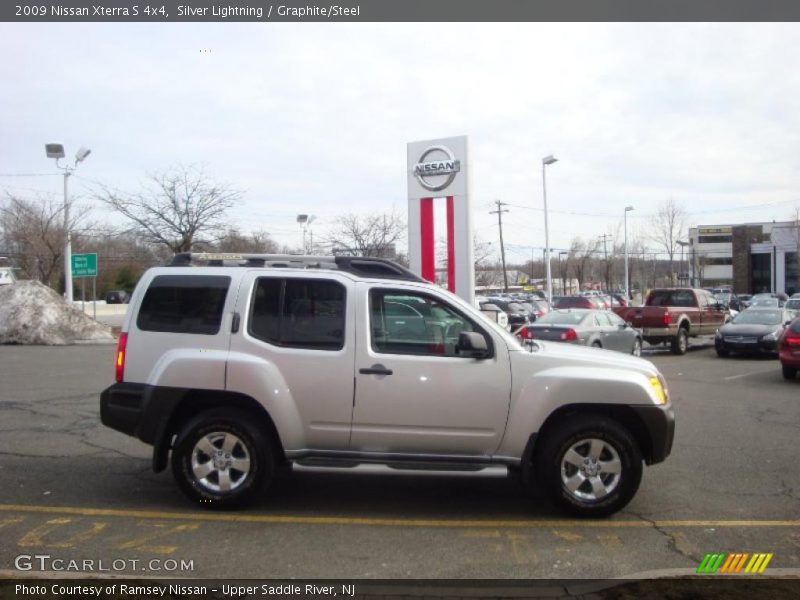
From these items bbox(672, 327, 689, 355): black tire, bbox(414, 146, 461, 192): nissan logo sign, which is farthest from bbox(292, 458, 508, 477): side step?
bbox(672, 327, 689, 355): black tire

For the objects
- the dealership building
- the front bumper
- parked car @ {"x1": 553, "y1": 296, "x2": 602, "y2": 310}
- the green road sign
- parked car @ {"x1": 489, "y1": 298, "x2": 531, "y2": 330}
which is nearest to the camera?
the front bumper

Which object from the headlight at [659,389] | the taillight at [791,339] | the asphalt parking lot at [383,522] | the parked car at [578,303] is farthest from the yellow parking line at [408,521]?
the parked car at [578,303]

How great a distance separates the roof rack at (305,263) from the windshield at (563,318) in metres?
10.7

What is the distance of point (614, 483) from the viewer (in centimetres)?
554

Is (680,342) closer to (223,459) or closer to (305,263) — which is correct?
(305,263)

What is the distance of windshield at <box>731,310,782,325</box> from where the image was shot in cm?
1980

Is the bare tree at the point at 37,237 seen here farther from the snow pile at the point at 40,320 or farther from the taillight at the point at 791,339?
the taillight at the point at 791,339

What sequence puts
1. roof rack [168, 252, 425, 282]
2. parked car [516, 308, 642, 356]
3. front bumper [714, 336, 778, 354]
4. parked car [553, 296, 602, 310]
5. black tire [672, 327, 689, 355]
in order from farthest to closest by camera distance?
1. parked car [553, 296, 602, 310]
2. black tire [672, 327, 689, 355]
3. front bumper [714, 336, 778, 354]
4. parked car [516, 308, 642, 356]
5. roof rack [168, 252, 425, 282]

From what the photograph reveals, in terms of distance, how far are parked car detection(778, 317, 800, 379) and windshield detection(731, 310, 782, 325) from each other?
5882 mm

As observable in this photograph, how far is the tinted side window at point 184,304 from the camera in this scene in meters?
5.81

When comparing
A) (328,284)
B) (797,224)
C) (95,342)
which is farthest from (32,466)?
(797,224)

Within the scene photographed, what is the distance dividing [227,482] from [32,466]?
2.79 meters

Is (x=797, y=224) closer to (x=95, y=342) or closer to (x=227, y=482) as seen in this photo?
(x=95, y=342)

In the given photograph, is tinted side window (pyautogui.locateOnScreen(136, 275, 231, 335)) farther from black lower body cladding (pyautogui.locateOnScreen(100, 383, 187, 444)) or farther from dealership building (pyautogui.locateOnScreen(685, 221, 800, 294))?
dealership building (pyautogui.locateOnScreen(685, 221, 800, 294))
